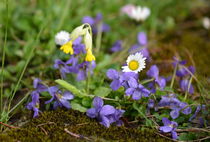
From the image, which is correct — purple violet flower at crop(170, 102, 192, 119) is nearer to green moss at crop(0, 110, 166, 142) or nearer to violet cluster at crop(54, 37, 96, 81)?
green moss at crop(0, 110, 166, 142)

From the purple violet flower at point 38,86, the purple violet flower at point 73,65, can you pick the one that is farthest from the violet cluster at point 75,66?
the purple violet flower at point 38,86

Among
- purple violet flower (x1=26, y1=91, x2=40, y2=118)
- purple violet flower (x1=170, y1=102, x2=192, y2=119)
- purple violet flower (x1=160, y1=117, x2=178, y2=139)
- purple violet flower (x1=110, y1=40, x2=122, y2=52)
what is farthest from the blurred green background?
purple violet flower (x1=160, y1=117, x2=178, y2=139)

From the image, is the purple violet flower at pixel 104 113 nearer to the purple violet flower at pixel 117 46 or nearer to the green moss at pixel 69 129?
the green moss at pixel 69 129

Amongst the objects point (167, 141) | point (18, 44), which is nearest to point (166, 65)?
point (167, 141)

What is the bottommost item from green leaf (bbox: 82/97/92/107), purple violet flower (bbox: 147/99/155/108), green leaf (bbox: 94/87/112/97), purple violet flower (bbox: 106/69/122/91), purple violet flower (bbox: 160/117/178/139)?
purple violet flower (bbox: 160/117/178/139)

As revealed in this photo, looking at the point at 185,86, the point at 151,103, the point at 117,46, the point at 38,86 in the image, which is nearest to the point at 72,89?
the point at 38,86

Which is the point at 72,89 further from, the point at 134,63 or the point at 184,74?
the point at 184,74
